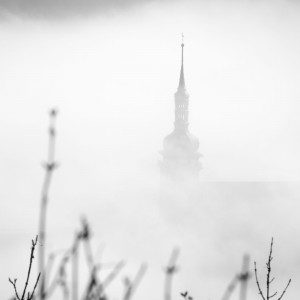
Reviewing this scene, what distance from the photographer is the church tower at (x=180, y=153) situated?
72750mm

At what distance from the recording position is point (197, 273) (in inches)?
2968

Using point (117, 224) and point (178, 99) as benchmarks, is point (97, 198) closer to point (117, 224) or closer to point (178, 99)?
point (117, 224)

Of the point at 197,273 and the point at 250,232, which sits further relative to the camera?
the point at 250,232

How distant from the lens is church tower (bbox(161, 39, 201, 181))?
72.8 meters

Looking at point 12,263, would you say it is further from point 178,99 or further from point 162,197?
point 178,99

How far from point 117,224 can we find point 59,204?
101ft

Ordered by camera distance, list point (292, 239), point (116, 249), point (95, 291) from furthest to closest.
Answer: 1. point (116, 249)
2. point (292, 239)
3. point (95, 291)

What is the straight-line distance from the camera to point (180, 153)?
73000 mm

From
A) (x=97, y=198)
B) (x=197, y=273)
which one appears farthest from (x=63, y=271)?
(x=97, y=198)

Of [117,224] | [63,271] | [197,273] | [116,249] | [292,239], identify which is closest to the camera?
[63,271]

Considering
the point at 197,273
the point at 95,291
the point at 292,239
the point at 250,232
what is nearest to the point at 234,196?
the point at 250,232

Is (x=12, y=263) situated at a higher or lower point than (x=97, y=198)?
lower

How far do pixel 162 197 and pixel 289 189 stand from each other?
4551 cm

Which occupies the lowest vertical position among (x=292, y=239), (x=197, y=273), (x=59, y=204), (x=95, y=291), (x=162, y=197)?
(x=95, y=291)
